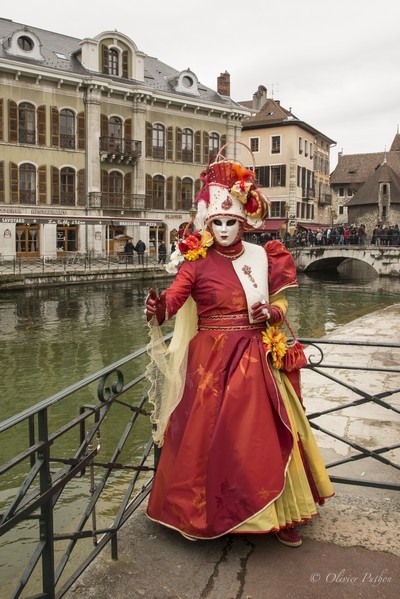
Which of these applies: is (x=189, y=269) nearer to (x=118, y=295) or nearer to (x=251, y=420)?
(x=251, y=420)

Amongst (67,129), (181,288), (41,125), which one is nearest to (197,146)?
(67,129)

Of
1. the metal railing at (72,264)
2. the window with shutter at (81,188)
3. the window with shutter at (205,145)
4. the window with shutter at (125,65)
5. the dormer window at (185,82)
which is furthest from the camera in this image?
the window with shutter at (205,145)

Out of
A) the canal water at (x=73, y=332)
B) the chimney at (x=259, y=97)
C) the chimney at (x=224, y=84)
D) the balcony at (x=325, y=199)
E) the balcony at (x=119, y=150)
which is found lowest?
the canal water at (x=73, y=332)

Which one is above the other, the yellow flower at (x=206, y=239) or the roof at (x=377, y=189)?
the roof at (x=377, y=189)

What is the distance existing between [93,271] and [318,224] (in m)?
31.2

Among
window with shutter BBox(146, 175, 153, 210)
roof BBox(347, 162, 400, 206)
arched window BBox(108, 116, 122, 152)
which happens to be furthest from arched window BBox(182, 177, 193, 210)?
roof BBox(347, 162, 400, 206)

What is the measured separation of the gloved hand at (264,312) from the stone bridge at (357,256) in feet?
102

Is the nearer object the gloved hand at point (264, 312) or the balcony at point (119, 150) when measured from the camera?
the gloved hand at point (264, 312)

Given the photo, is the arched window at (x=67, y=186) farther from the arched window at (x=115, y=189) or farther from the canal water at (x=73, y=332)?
the canal water at (x=73, y=332)

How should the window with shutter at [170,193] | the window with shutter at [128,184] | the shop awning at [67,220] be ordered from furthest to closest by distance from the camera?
1. the window with shutter at [170,193]
2. the window with shutter at [128,184]
3. the shop awning at [67,220]

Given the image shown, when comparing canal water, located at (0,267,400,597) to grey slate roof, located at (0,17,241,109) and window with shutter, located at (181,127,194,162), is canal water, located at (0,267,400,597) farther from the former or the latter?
grey slate roof, located at (0,17,241,109)

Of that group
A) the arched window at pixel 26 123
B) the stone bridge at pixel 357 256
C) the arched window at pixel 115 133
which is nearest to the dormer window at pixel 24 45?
the arched window at pixel 26 123

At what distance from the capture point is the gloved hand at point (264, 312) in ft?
9.53

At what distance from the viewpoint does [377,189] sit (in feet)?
172
